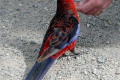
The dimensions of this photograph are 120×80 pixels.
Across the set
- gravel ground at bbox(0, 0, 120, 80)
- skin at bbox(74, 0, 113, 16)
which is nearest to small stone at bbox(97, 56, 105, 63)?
gravel ground at bbox(0, 0, 120, 80)

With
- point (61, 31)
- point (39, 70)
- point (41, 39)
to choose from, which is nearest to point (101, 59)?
point (61, 31)

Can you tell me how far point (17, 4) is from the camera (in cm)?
498

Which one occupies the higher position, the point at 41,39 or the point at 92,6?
the point at 92,6

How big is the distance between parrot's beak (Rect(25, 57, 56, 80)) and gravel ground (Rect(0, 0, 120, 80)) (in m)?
0.22

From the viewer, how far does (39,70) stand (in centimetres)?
321

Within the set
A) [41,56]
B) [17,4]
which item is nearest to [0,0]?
[17,4]

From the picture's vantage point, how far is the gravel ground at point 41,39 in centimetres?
345

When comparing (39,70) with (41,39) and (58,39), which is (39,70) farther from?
(41,39)

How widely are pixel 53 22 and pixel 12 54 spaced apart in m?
0.87

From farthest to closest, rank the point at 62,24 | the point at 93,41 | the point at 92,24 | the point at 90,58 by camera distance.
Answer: the point at 92,24, the point at 93,41, the point at 90,58, the point at 62,24

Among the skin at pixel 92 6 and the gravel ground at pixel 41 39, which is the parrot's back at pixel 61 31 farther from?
the gravel ground at pixel 41 39

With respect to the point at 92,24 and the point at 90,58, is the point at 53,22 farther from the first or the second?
the point at 92,24

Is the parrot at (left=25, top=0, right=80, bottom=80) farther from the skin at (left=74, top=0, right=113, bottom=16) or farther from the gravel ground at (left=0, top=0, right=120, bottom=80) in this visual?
the gravel ground at (left=0, top=0, right=120, bottom=80)

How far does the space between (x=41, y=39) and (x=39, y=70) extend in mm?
963
